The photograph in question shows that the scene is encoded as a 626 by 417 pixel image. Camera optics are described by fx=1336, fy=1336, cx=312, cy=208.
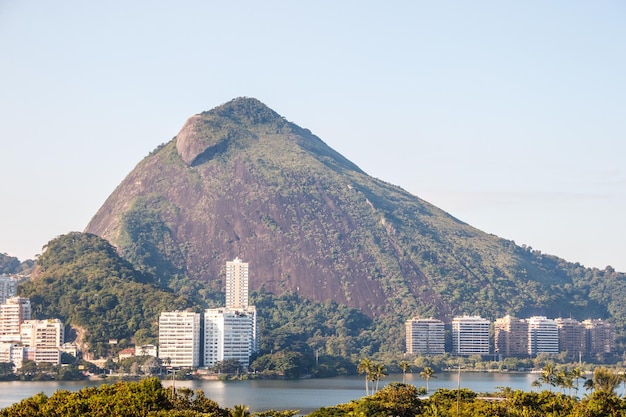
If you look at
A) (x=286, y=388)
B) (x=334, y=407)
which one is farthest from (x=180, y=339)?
(x=334, y=407)

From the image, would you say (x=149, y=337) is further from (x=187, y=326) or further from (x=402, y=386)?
(x=402, y=386)

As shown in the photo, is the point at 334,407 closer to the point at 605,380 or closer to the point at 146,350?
the point at 605,380

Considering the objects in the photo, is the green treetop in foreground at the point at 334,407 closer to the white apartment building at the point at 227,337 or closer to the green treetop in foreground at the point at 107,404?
the green treetop in foreground at the point at 107,404

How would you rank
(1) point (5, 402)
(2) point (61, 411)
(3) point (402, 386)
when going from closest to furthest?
A: (2) point (61, 411) → (3) point (402, 386) → (1) point (5, 402)

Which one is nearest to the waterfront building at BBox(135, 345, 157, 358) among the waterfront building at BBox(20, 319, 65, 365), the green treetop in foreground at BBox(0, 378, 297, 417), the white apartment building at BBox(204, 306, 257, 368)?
the white apartment building at BBox(204, 306, 257, 368)

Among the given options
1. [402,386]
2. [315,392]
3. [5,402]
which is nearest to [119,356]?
[315,392]

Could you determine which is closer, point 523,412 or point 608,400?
point 523,412
